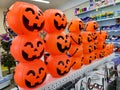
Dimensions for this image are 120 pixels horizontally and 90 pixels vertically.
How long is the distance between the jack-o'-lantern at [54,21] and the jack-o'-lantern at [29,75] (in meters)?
0.24

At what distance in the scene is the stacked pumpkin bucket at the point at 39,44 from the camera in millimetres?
801

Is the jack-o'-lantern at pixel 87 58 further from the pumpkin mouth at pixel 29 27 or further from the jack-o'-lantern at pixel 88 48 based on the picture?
the pumpkin mouth at pixel 29 27

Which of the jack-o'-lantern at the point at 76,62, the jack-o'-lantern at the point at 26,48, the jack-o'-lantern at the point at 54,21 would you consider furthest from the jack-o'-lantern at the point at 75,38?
the jack-o'-lantern at the point at 26,48

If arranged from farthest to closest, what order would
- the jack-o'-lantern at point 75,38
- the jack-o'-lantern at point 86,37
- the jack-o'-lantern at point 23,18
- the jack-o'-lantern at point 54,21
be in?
the jack-o'-lantern at point 86,37
the jack-o'-lantern at point 75,38
the jack-o'-lantern at point 54,21
the jack-o'-lantern at point 23,18

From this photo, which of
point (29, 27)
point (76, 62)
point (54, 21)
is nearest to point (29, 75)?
point (29, 27)

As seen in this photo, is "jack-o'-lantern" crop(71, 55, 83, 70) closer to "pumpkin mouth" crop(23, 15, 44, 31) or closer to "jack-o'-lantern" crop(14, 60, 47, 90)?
"jack-o'-lantern" crop(14, 60, 47, 90)

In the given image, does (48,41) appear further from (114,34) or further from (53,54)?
(114,34)

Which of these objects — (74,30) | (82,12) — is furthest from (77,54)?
(82,12)

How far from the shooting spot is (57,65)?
101cm

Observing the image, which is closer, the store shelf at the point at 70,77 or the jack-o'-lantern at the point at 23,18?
the jack-o'-lantern at the point at 23,18

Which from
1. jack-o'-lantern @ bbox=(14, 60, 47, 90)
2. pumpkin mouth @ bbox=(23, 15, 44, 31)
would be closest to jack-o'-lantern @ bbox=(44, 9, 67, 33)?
pumpkin mouth @ bbox=(23, 15, 44, 31)

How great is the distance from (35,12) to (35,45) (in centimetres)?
19

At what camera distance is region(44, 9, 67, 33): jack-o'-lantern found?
963mm

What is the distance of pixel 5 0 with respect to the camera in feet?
21.2
